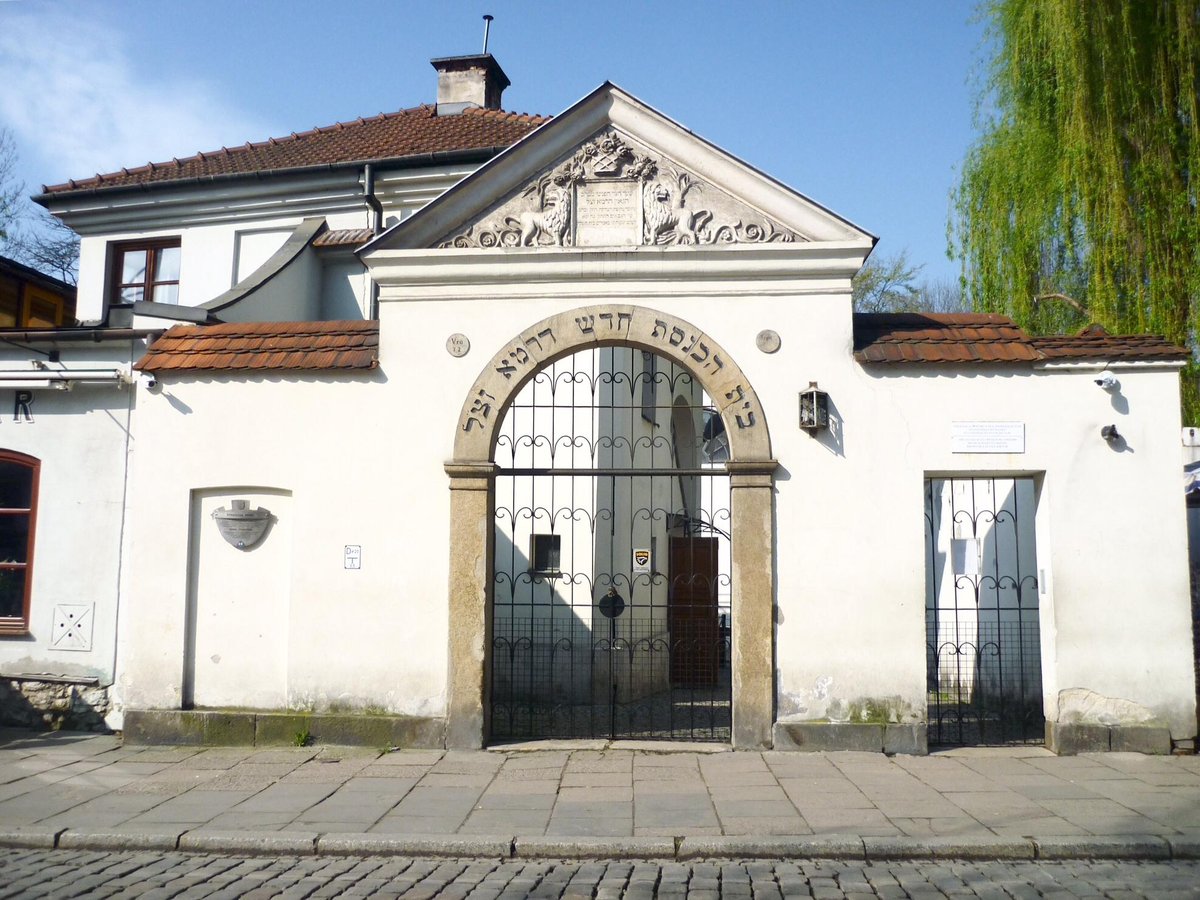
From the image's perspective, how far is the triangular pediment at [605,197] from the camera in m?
9.59

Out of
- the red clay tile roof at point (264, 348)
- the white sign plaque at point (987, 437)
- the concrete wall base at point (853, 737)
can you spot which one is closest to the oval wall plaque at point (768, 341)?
the white sign plaque at point (987, 437)

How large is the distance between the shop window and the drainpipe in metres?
3.31

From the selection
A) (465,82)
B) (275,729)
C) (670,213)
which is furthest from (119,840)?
(465,82)

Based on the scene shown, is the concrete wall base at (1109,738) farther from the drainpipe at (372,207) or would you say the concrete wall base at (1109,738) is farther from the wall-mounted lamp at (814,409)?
the drainpipe at (372,207)

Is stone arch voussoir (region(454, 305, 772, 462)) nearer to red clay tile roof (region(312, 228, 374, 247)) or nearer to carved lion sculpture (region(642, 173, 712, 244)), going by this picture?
carved lion sculpture (region(642, 173, 712, 244))

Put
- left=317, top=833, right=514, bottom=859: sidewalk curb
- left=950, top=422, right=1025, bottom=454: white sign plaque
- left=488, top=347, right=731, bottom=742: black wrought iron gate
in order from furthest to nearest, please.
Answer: left=488, top=347, right=731, bottom=742: black wrought iron gate
left=950, top=422, right=1025, bottom=454: white sign plaque
left=317, top=833, right=514, bottom=859: sidewalk curb

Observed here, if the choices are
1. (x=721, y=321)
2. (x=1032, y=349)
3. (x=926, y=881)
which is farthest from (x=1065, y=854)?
(x=721, y=321)

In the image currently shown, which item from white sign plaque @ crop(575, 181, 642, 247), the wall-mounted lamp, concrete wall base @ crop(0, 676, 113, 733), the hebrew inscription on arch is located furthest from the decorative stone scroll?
concrete wall base @ crop(0, 676, 113, 733)

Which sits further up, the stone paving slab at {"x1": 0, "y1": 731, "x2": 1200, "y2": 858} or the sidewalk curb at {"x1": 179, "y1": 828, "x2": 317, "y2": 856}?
the stone paving slab at {"x1": 0, "y1": 731, "x2": 1200, "y2": 858}

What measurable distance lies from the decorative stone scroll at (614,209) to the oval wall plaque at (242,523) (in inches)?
120

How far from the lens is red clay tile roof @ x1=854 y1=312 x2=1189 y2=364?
9.22 meters

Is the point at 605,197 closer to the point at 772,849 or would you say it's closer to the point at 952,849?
the point at 772,849

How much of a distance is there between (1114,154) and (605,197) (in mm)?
8390

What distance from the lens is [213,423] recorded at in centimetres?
991
